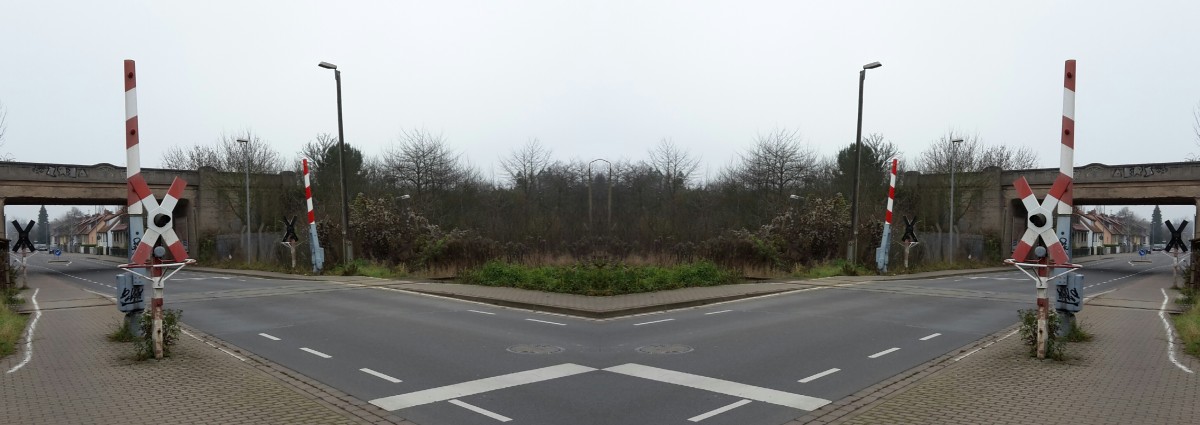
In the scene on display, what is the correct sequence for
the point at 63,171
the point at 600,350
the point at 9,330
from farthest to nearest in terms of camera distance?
1. the point at 63,171
2. the point at 9,330
3. the point at 600,350

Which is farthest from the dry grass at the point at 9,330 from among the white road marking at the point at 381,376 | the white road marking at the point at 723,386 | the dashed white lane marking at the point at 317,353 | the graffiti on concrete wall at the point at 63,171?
the graffiti on concrete wall at the point at 63,171

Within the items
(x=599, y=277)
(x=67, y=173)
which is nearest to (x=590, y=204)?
(x=599, y=277)

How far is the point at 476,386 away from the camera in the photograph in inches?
324

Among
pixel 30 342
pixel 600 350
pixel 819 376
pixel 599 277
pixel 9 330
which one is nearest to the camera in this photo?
pixel 819 376

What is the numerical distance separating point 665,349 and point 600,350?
0.94m

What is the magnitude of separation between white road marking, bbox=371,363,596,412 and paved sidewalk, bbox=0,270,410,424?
33 centimetres

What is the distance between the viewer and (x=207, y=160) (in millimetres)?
49469

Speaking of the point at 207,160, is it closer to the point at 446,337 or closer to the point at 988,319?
the point at 446,337

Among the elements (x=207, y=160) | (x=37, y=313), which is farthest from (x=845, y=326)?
(x=207, y=160)

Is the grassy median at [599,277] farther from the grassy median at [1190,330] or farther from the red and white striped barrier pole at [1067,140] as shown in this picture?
the grassy median at [1190,330]

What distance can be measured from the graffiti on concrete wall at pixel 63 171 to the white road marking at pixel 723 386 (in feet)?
131

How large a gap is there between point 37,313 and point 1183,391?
1914 cm

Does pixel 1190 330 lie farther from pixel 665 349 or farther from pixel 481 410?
pixel 481 410

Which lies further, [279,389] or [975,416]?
[279,389]
